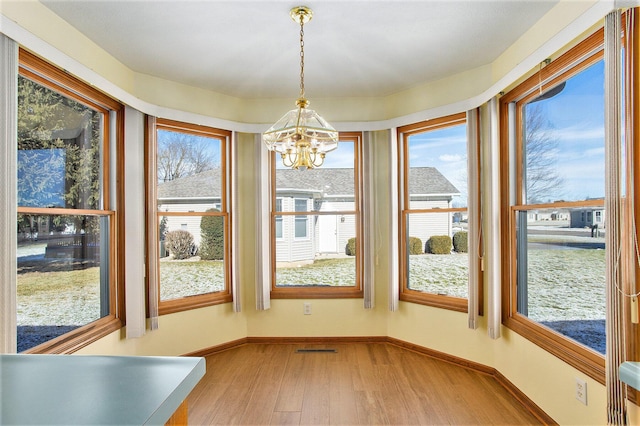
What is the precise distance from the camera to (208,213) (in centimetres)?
363

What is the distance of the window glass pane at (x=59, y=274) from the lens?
7.22 ft

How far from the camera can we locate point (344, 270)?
394 centimetres

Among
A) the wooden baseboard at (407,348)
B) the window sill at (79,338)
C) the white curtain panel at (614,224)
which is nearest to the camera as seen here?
the white curtain panel at (614,224)

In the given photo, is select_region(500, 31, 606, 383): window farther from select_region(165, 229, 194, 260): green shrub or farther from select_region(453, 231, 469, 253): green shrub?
select_region(165, 229, 194, 260): green shrub

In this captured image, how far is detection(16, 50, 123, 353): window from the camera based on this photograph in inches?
86.7

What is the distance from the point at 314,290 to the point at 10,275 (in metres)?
2.63

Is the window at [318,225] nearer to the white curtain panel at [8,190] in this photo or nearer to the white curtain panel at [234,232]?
the white curtain panel at [234,232]

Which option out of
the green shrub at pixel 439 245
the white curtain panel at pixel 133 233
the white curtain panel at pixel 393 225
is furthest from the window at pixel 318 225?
the white curtain panel at pixel 133 233

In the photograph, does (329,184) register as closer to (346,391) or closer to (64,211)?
(346,391)

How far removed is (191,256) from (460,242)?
268cm

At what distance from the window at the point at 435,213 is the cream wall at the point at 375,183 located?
16 cm

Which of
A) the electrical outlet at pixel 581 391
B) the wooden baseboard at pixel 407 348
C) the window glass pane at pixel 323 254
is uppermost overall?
the window glass pane at pixel 323 254

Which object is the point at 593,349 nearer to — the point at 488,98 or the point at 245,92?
the point at 488,98

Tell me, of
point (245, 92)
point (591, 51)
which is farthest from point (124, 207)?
point (591, 51)
